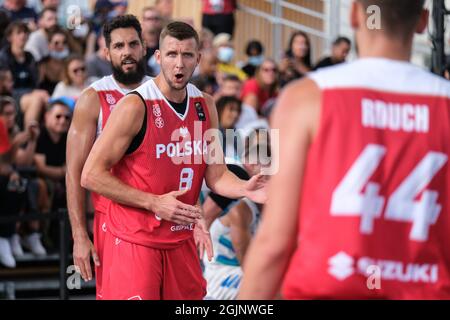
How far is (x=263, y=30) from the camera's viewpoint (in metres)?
18.6

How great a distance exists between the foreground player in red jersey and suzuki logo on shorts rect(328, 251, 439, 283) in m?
2.70

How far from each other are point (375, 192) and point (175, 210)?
2.69 metres

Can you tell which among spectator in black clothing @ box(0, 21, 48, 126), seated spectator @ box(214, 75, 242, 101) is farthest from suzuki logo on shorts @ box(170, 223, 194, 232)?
seated spectator @ box(214, 75, 242, 101)

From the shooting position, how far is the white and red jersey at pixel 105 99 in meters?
7.55

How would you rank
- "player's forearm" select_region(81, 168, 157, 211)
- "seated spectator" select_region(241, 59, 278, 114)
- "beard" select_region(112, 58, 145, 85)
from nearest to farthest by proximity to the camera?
"player's forearm" select_region(81, 168, 157, 211) < "beard" select_region(112, 58, 145, 85) < "seated spectator" select_region(241, 59, 278, 114)

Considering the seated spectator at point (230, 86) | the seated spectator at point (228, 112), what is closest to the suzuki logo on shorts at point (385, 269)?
the seated spectator at point (228, 112)

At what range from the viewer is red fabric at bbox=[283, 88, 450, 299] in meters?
3.83

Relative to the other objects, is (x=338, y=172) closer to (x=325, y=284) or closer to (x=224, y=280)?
(x=325, y=284)

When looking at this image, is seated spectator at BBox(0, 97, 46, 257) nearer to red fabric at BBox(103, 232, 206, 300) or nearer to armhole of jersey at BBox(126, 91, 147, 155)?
red fabric at BBox(103, 232, 206, 300)

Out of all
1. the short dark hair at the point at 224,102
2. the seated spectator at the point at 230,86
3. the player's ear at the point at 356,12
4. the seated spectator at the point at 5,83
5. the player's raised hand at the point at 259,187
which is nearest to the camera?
the player's ear at the point at 356,12

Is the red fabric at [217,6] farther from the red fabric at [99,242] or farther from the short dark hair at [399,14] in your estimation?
the short dark hair at [399,14]

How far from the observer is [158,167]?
271 inches

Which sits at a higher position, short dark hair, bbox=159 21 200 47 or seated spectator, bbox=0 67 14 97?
short dark hair, bbox=159 21 200 47
